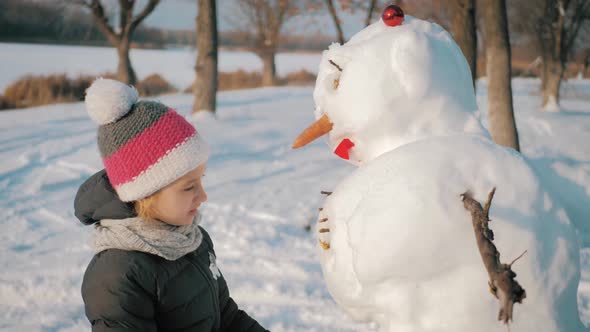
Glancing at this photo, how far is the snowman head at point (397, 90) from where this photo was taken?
1708 mm

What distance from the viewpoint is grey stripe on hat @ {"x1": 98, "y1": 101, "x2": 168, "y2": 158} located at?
155cm

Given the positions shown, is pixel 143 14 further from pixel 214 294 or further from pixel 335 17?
pixel 214 294

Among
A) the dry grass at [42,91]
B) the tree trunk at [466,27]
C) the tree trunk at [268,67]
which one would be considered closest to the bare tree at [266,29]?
the tree trunk at [268,67]

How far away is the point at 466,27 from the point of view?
4.85 meters

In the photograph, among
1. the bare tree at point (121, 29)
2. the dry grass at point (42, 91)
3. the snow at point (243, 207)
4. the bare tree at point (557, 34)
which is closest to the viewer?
the snow at point (243, 207)

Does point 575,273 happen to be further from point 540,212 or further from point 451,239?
point 451,239

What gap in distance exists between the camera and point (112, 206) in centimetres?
158

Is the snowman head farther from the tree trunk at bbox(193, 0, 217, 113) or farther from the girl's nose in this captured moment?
the tree trunk at bbox(193, 0, 217, 113)

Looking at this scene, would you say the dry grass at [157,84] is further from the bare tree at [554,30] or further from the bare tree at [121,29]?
the bare tree at [554,30]

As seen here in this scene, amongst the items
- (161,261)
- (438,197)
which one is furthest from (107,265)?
(438,197)

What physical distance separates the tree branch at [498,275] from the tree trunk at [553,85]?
10.3 m

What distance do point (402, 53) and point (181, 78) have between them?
54.0 feet

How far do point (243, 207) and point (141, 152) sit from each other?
Answer: 2.93 m

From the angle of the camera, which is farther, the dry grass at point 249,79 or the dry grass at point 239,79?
the dry grass at point 249,79
